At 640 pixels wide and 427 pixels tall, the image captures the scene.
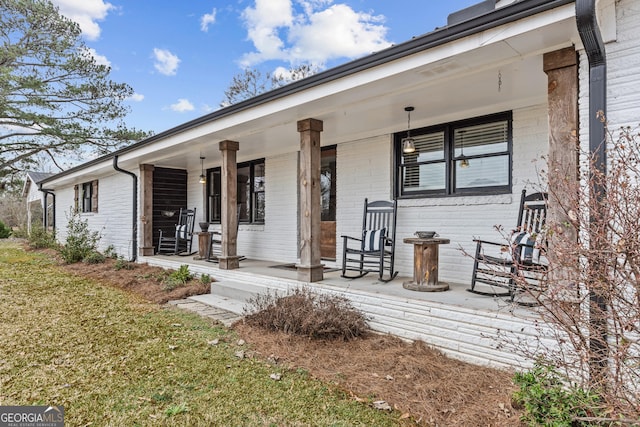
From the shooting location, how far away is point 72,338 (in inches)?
145

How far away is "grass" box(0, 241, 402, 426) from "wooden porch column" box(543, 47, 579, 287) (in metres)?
1.87

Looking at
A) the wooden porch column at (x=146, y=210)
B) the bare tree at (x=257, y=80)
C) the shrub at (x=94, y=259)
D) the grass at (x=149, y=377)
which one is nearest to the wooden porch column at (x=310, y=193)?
the grass at (x=149, y=377)

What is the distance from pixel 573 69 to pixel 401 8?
975cm

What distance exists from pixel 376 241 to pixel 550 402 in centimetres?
283

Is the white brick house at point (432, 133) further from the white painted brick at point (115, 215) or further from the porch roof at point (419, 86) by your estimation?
the white painted brick at point (115, 215)

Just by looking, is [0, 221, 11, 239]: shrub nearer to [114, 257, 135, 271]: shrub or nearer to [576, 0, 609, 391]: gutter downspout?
[114, 257, 135, 271]: shrub

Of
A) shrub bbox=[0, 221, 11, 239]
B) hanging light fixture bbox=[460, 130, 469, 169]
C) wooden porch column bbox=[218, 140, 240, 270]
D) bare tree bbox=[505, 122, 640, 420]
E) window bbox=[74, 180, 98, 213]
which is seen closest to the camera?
bare tree bbox=[505, 122, 640, 420]

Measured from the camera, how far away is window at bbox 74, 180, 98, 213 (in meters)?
11.0

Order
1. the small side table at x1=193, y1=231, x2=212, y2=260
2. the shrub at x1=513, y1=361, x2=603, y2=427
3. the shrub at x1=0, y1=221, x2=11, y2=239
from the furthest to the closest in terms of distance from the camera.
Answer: the shrub at x1=0, y1=221, x2=11, y2=239 < the small side table at x1=193, y1=231, x2=212, y2=260 < the shrub at x1=513, y1=361, x2=603, y2=427

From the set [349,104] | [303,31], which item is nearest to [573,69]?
[349,104]

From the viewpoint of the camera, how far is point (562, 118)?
2.62m

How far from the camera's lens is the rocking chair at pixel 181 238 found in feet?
27.4

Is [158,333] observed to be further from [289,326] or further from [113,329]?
[289,326]

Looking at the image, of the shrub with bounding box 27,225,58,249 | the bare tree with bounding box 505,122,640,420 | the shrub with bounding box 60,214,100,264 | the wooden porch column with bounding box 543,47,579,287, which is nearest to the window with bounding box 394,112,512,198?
the wooden porch column with bounding box 543,47,579,287
